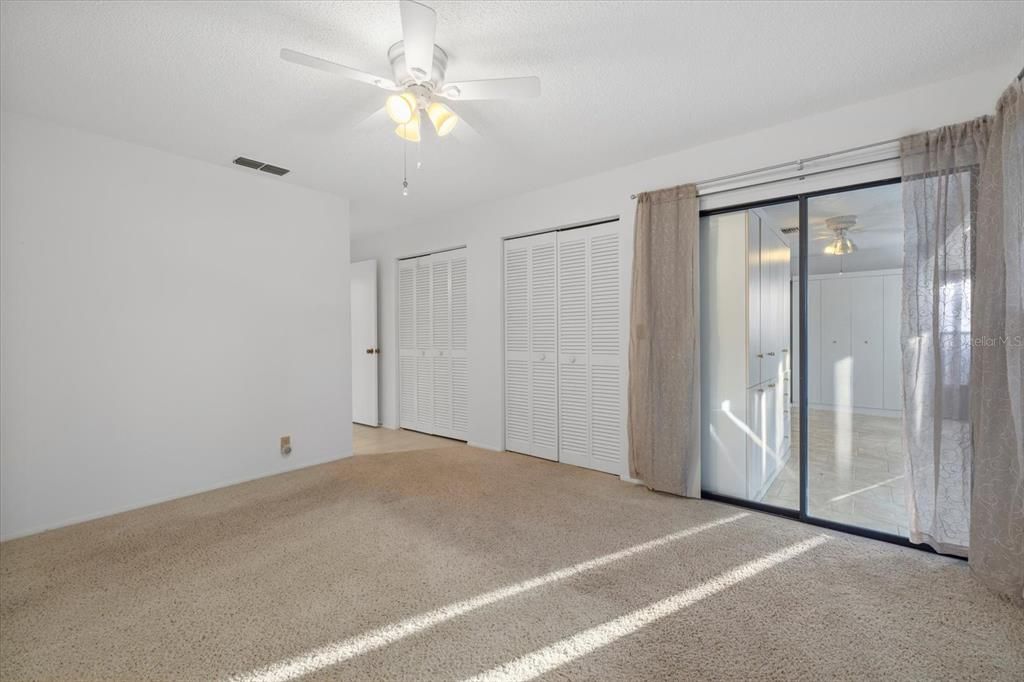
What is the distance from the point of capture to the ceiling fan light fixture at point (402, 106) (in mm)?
1993

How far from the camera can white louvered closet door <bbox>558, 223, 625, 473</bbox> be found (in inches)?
141

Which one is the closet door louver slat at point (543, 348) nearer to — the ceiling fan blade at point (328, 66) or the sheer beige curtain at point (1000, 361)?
the ceiling fan blade at point (328, 66)

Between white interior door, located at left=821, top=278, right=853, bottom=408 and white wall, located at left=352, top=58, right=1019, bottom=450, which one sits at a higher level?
white wall, located at left=352, top=58, right=1019, bottom=450

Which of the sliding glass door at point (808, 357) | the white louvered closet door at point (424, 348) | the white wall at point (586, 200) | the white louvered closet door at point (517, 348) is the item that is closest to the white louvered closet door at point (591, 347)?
the white wall at point (586, 200)

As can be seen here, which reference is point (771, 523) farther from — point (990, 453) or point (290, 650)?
point (290, 650)

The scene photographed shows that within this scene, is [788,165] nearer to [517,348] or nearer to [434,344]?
[517,348]

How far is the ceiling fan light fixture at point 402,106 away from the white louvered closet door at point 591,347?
198cm

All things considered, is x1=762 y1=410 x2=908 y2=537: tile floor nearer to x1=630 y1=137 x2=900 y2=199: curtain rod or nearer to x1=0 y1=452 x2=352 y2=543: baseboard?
x1=630 y1=137 x2=900 y2=199: curtain rod

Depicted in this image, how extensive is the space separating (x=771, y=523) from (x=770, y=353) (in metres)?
1.24

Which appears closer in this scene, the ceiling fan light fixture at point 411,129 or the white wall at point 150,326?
the ceiling fan light fixture at point 411,129

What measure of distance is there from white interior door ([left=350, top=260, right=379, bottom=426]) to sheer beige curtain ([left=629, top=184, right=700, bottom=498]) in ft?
11.2

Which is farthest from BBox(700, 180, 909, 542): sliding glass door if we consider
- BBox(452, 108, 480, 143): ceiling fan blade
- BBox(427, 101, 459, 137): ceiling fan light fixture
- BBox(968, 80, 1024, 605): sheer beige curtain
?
BBox(427, 101, 459, 137): ceiling fan light fixture

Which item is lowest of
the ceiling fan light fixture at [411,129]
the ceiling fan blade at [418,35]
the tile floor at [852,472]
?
the tile floor at [852,472]

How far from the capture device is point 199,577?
212cm
